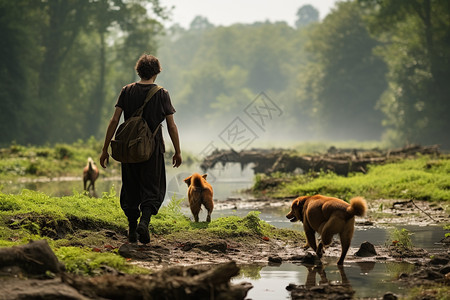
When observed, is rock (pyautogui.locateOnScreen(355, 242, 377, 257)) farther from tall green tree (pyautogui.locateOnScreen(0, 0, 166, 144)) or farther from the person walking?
tall green tree (pyautogui.locateOnScreen(0, 0, 166, 144))

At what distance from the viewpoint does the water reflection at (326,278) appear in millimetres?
6594

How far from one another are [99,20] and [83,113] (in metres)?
9.73

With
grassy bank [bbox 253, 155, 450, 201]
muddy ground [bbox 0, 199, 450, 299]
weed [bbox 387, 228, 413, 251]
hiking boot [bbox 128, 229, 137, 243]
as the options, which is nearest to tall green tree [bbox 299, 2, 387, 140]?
grassy bank [bbox 253, 155, 450, 201]

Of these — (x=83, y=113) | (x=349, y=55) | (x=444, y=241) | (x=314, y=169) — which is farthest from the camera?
(x=349, y=55)

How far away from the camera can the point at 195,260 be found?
8.28 metres

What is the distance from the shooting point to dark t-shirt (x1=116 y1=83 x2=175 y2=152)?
27.5ft

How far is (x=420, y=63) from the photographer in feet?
188

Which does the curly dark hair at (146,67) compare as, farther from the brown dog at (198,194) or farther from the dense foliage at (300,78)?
the dense foliage at (300,78)

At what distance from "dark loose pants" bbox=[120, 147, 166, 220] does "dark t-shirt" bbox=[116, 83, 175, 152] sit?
0.38 m

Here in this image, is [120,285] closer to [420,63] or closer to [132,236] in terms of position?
[132,236]

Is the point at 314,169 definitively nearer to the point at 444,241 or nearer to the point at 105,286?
the point at 444,241

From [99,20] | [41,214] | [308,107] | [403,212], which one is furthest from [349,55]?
[41,214]

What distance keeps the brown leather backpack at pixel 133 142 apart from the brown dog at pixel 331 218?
2.28 metres

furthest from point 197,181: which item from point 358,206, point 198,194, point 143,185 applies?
point 358,206
